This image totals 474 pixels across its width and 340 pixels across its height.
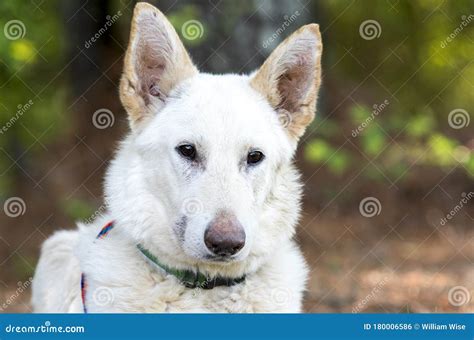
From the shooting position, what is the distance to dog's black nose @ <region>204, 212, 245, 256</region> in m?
3.33

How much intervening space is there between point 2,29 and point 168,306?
5.12 metres

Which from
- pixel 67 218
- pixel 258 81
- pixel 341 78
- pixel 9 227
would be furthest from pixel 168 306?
pixel 341 78

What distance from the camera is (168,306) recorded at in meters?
3.63

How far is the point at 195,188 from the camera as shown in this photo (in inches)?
139
